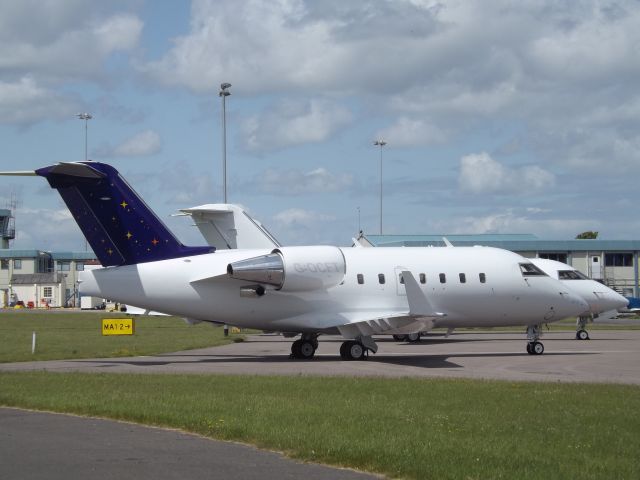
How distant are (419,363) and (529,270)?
20.1 ft

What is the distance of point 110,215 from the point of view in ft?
85.4

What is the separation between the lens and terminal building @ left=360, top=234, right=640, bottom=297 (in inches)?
3327

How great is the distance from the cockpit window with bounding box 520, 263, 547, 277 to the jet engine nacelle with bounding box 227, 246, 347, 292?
6.43m

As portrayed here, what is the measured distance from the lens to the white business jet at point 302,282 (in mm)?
26156

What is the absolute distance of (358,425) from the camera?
13273 mm

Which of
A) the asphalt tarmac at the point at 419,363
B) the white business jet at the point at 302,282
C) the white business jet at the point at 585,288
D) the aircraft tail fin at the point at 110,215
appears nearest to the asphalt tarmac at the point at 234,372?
the asphalt tarmac at the point at 419,363

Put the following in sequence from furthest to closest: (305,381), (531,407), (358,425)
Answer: (305,381) < (531,407) < (358,425)

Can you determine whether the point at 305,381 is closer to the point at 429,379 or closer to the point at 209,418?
the point at 429,379

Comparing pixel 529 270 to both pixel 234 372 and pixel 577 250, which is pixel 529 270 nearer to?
pixel 234 372

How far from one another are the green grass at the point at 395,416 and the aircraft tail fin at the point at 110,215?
5721mm

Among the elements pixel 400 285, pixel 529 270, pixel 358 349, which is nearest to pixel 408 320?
pixel 358 349

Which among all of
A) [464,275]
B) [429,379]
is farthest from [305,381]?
[464,275]

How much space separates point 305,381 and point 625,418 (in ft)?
25.4

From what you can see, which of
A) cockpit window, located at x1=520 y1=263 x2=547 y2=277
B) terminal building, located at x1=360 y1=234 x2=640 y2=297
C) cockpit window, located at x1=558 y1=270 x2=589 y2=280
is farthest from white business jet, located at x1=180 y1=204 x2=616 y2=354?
terminal building, located at x1=360 y1=234 x2=640 y2=297
